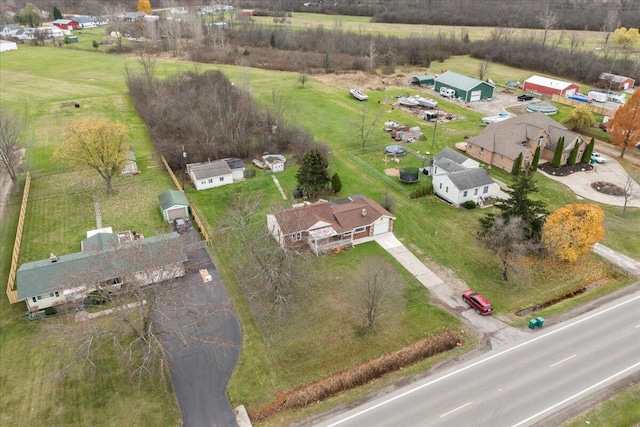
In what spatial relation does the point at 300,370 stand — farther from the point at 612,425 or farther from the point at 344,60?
the point at 344,60

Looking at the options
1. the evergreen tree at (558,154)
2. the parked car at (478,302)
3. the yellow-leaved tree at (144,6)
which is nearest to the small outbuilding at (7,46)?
the yellow-leaved tree at (144,6)

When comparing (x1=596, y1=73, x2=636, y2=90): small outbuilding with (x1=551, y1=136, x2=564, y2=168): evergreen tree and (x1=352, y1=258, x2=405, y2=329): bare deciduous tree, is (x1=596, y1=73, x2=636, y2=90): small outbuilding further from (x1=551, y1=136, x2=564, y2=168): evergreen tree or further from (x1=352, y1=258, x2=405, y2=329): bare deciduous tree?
(x1=352, y1=258, x2=405, y2=329): bare deciduous tree

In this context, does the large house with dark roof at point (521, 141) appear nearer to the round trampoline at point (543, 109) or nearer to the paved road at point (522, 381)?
the round trampoline at point (543, 109)

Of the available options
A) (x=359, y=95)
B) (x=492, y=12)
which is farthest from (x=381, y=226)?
(x=492, y=12)

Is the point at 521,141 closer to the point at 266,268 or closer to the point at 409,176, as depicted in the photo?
the point at 409,176

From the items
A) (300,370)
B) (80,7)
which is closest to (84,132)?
(300,370)

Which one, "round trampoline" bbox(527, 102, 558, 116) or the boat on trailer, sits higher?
the boat on trailer

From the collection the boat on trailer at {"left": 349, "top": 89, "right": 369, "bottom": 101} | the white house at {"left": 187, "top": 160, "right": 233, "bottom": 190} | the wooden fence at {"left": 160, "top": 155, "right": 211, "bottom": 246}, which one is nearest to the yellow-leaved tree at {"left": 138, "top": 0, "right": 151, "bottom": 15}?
the boat on trailer at {"left": 349, "top": 89, "right": 369, "bottom": 101}
